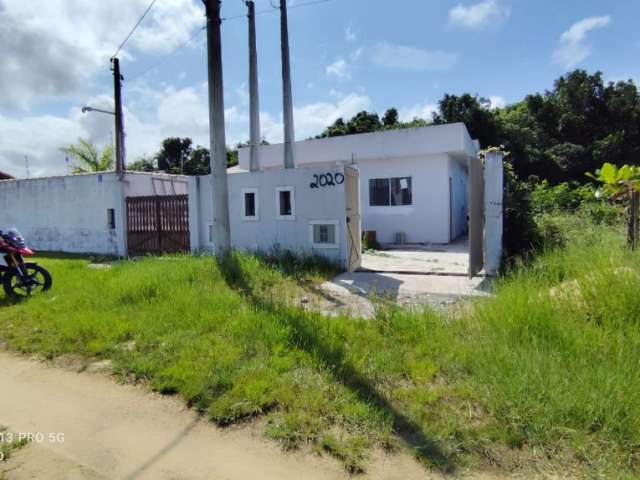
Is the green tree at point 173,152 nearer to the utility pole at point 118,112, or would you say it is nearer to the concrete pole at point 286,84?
the utility pole at point 118,112

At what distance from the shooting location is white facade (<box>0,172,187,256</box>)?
1274 centimetres

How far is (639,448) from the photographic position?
229 centimetres

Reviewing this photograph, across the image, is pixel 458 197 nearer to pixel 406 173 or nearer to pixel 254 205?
pixel 406 173

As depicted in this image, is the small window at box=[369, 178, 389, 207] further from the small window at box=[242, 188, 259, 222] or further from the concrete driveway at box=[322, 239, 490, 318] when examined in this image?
the small window at box=[242, 188, 259, 222]

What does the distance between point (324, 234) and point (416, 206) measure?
616 cm

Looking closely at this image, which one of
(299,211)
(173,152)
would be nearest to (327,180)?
(299,211)

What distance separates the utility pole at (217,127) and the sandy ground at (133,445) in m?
4.22

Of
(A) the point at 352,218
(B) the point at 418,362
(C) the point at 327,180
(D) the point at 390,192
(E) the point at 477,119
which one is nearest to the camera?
(B) the point at 418,362

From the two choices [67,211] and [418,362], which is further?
[67,211]

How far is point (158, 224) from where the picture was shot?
11867 mm

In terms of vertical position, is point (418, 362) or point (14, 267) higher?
point (14, 267)

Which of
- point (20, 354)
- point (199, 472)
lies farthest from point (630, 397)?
point (20, 354)

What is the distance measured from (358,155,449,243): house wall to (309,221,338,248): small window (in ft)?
19.6

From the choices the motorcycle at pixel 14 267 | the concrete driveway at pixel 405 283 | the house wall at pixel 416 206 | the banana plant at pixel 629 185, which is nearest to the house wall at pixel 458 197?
the house wall at pixel 416 206
